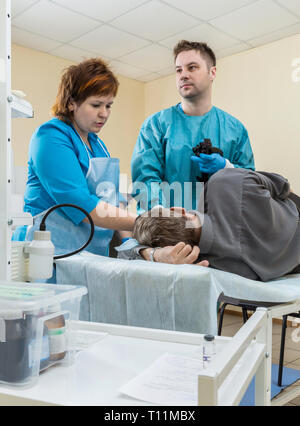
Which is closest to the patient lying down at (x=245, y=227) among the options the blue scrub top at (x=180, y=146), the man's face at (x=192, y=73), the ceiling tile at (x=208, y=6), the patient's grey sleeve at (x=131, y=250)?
the patient's grey sleeve at (x=131, y=250)

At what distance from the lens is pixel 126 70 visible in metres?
3.86

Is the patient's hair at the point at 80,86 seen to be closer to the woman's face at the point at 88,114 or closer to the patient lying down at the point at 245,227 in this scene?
the woman's face at the point at 88,114

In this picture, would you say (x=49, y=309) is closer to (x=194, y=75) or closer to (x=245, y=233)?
(x=245, y=233)

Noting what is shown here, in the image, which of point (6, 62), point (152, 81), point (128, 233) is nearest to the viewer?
point (6, 62)

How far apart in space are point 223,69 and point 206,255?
8.87 feet

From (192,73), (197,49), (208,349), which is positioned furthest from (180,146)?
(208,349)

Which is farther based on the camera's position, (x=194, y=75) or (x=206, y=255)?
(x=194, y=75)

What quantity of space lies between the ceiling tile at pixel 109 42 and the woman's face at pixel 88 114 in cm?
184

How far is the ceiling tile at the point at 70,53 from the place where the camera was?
349cm

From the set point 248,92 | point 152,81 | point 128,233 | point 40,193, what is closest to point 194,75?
point 128,233

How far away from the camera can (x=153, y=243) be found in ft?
4.34

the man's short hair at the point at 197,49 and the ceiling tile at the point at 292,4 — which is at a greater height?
the ceiling tile at the point at 292,4

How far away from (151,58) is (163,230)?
2.70 m

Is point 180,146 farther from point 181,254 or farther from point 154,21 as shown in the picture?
point 154,21
